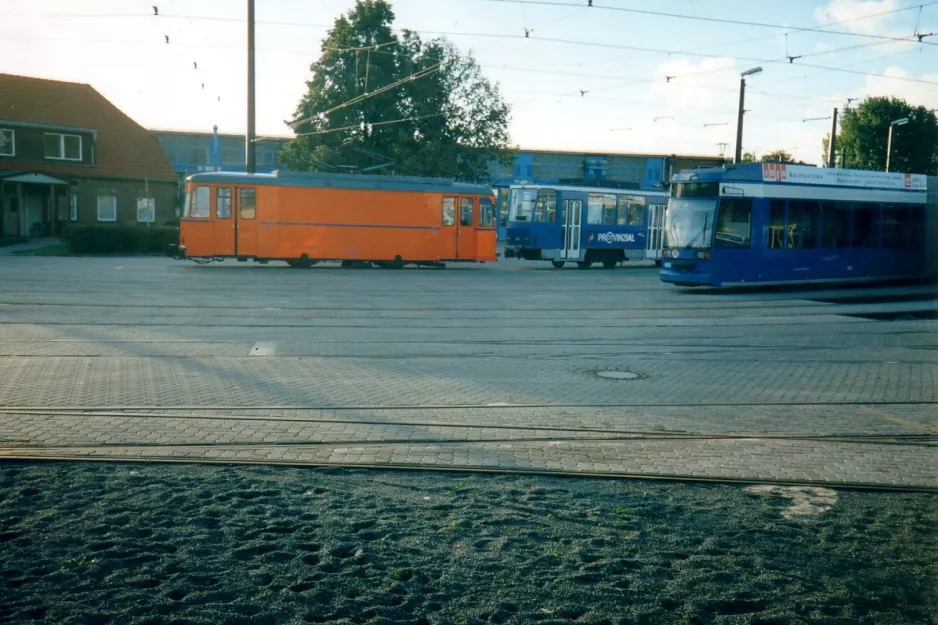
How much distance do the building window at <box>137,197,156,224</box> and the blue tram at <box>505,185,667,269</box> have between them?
23.4m

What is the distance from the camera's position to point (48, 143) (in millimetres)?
43656

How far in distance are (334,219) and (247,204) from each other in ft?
9.41

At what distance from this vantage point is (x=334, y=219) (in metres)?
28.0

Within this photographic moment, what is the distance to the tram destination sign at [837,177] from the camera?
73.1 feet

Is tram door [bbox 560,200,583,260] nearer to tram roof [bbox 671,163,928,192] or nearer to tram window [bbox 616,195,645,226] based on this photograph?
tram window [bbox 616,195,645,226]

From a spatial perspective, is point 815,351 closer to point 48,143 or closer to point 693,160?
point 48,143

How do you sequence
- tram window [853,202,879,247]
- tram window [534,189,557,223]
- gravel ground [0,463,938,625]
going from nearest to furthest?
1. gravel ground [0,463,938,625]
2. tram window [853,202,879,247]
3. tram window [534,189,557,223]

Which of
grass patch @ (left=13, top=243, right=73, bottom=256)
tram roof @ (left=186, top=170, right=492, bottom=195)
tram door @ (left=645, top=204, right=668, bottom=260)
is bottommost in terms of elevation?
grass patch @ (left=13, top=243, right=73, bottom=256)

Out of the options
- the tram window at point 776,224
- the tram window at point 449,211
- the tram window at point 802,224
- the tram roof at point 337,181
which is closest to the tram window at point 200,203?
the tram roof at point 337,181

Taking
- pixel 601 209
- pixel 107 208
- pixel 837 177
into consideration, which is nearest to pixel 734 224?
pixel 837 177

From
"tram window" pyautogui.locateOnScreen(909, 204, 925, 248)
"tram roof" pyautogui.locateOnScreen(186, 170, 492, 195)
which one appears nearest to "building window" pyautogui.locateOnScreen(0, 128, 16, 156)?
"tram roof" pyautogui.locateOnScreen(186, 170, 492, 195)

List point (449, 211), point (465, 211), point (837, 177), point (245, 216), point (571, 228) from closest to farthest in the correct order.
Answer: point (837, 177), point (245, 216), point (449, 211), point (465, 211), point (571, 228)

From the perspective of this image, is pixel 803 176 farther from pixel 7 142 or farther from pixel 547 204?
pixel 7 142

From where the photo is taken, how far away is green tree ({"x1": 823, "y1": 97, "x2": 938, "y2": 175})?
56.1m
